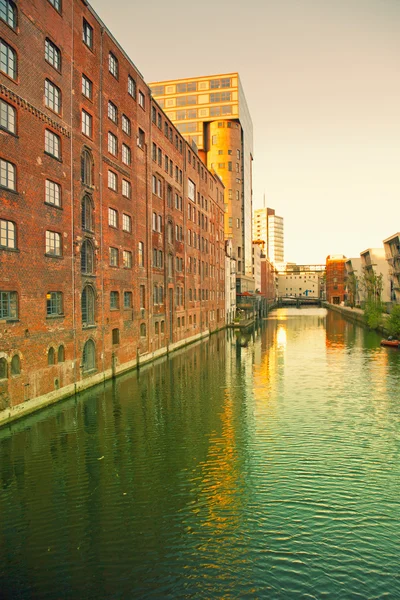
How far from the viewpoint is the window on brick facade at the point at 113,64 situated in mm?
34500

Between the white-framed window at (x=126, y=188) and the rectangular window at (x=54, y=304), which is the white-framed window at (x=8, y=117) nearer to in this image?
the rectangular window at (x=54, y=304)

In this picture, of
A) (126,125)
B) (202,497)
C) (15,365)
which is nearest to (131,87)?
(126,125)

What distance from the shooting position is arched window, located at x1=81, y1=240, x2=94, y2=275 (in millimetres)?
30053

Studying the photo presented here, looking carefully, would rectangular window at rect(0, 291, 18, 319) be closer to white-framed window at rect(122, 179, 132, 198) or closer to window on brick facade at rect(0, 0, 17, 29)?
window on brick facade at rect(0, 0, 17, 29)

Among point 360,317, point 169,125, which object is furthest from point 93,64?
point 360,317

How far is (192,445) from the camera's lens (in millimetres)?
20000

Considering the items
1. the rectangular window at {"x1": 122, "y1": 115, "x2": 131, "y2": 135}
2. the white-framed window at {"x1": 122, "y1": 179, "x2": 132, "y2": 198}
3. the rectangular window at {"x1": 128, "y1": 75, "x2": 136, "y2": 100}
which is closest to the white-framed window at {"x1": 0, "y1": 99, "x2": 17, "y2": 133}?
the white-framed window at {"x1": 122, "y1": 179, "x2": 132, "y2": 198}

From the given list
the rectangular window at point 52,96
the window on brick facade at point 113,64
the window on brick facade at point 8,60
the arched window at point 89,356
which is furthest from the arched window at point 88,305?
the window on brick facade at point 113,64

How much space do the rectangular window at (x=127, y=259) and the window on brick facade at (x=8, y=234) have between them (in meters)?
14.6

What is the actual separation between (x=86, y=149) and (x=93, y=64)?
20.4ft

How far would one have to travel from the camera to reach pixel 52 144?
26000mm

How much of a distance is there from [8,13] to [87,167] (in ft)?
33.3

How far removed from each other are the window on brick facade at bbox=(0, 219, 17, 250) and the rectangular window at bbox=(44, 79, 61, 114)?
804 centimetres

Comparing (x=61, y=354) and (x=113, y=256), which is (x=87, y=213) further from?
(x=61, y=354)
